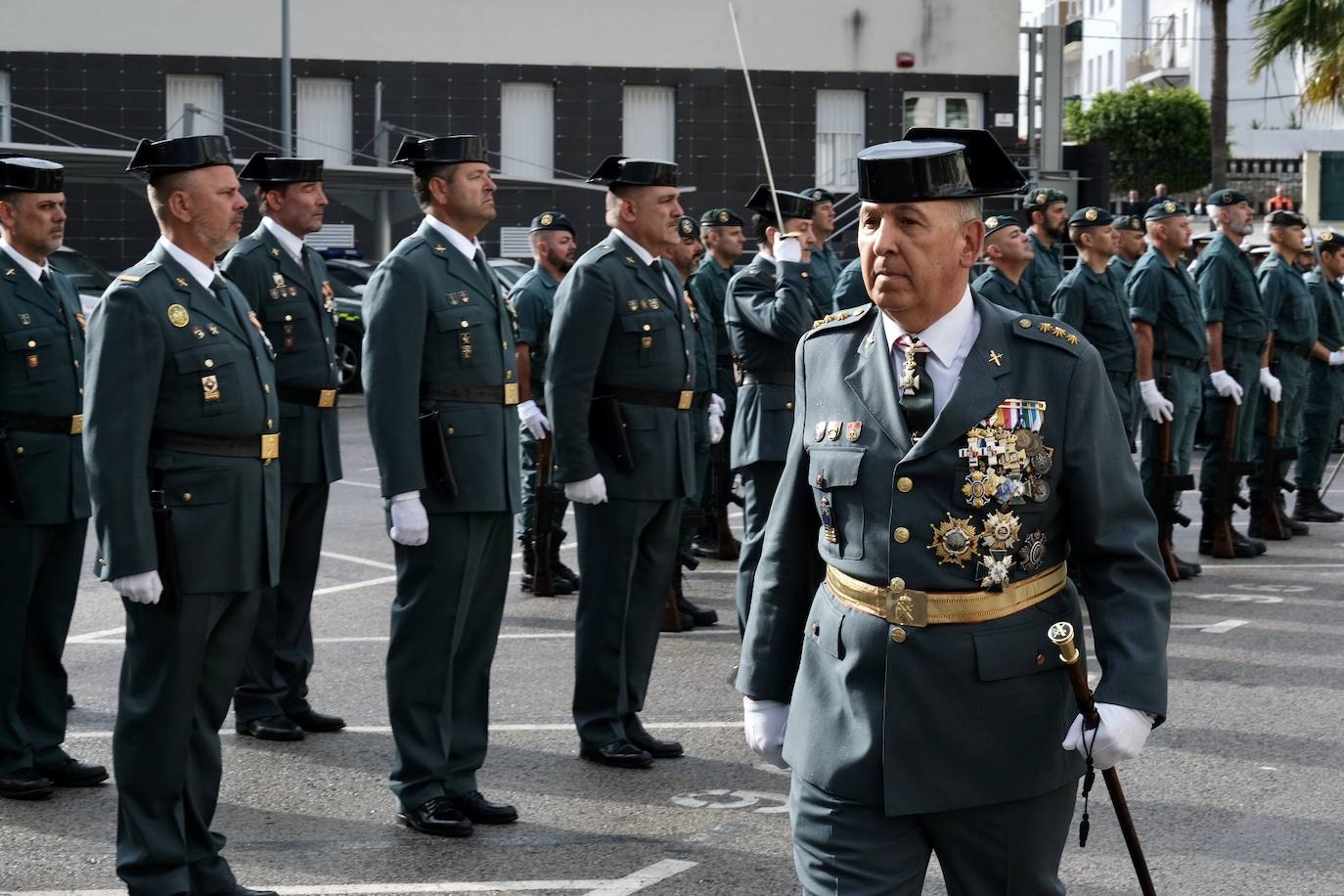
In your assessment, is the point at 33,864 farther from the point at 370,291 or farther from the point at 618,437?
the point at 618,437

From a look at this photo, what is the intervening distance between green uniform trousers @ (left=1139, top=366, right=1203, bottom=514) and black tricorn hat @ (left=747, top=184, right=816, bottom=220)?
2448mm

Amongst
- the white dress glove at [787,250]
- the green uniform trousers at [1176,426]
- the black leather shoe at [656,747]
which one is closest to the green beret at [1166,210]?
the green uniform trousers at [1176,426]

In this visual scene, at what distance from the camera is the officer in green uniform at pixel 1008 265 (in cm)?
1007

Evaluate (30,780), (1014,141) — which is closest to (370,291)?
(30,780)

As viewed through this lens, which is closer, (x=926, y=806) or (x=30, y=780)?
(x=926, y=806)

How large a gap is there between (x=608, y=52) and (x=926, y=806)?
33.1 m

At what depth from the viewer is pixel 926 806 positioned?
3.36 metres

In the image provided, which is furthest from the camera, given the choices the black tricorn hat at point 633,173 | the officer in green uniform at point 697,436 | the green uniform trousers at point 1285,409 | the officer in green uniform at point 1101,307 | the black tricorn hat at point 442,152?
the green uniform trousers at point 1285,409

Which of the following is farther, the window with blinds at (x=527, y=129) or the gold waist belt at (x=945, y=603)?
the window with blinds at (x=527, y=129)

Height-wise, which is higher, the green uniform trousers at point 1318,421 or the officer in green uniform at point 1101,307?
the officer in green uniform at point 1101,307

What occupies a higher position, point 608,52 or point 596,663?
point 608,52

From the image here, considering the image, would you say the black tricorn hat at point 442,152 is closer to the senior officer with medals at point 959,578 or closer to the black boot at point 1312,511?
the senior officer with medals at point 959,578

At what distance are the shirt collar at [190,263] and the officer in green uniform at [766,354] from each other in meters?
3.27

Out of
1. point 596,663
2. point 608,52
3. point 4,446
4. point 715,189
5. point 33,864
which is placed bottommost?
point 33,864
